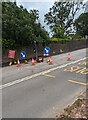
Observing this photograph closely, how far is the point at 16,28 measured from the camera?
70.6ft

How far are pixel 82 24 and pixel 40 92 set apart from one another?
4467 cm

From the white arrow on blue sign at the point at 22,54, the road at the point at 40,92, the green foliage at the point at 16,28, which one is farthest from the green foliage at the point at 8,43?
the road at the point at 40,92

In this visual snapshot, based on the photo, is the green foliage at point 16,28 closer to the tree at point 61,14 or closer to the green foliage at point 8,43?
the green foliage at point 8,43

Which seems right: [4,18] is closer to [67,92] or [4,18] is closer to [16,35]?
[16,35]

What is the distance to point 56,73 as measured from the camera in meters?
16.5

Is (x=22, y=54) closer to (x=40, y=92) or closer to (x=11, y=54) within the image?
(x=11, y=54)

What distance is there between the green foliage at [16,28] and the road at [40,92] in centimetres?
614

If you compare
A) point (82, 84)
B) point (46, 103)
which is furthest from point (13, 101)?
point (82, 84)

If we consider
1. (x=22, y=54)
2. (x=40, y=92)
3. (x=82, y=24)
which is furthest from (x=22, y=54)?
(x=82, y=24)

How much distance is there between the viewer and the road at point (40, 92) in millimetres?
8891

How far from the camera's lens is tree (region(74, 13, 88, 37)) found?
5272cm

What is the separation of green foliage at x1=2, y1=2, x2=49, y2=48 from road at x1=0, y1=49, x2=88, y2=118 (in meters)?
6.14

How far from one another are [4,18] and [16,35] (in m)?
2.01

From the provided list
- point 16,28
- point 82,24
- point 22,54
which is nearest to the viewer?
point 16,28
